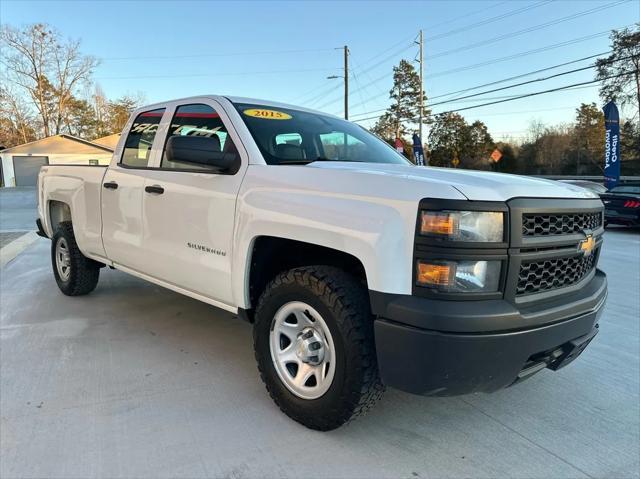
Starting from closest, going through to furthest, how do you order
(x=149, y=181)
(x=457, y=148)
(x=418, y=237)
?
1. (x=418, y=237)
2. (x=149, y=181)
3. (x=457, y=148)

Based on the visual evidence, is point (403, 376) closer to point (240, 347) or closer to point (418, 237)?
point (418, 237)

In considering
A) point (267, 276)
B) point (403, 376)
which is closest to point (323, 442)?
point (403, 376)

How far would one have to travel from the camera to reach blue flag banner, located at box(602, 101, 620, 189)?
17.2 metres

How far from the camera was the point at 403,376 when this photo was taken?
6.95ft

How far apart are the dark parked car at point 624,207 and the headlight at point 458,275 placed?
37.2 feet

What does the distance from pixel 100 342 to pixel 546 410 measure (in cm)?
326

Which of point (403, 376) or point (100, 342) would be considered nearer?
point (403, 376)

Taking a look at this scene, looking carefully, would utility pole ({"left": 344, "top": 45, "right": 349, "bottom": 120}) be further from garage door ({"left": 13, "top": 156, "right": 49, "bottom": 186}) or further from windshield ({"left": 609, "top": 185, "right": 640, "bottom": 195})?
garage door ({"left": 13, "top": 156, "right": 49, "bottom": 186})

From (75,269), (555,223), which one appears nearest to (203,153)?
(555,223)

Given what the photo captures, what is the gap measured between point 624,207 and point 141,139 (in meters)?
12.2

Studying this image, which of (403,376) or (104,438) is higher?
(403,376)

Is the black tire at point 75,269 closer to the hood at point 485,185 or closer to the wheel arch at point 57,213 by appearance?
the wheel arch at point 57,213

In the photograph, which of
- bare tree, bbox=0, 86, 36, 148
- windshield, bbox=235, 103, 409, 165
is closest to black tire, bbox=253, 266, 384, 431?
windshield, bbox=235, 103, 409, 165

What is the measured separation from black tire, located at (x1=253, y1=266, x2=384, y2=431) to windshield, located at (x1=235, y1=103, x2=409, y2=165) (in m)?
0.85
